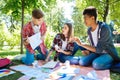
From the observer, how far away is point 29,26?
4980mm

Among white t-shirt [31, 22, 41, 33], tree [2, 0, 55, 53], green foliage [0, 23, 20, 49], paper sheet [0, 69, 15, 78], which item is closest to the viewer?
paper sheet [0, 69, 15, 78]

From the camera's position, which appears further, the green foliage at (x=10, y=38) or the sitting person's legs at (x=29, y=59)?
the green foliage at (x=10, y=38)

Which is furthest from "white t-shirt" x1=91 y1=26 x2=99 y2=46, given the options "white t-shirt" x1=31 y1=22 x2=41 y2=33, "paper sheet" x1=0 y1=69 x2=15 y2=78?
"paper sheet" x1=0 y1=69 x2=15 y2=78

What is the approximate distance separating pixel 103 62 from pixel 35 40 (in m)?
1.56

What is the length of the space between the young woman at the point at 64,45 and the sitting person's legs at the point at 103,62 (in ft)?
2.76

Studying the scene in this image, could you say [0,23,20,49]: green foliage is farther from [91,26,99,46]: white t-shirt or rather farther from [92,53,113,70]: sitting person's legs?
[92,53,113,70]: sitting person's legs

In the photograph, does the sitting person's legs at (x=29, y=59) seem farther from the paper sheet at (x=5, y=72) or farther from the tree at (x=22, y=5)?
the tree at (x=22, y=5)

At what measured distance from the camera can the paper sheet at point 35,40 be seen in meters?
4.75

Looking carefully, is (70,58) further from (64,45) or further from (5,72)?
(5,72)

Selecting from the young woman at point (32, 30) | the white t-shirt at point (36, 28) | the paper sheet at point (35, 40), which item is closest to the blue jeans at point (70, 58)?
the young woman at point (32, 30)

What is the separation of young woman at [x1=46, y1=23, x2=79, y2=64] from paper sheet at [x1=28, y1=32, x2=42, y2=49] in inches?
14.9

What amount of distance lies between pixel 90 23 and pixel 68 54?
3.54ft

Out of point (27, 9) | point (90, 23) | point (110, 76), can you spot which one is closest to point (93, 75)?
point (110, 76)

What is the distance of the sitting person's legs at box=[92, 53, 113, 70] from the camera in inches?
166
